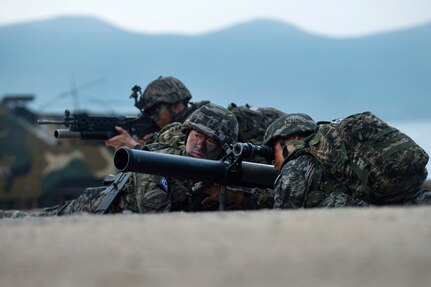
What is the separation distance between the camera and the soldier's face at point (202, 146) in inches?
263

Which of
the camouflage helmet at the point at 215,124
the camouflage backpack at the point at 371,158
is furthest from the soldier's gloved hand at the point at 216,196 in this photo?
the camouflage backpack at the point at 371,158

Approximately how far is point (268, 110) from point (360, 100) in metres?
45.7

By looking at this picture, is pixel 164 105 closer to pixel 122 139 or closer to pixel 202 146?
pixel 122 139

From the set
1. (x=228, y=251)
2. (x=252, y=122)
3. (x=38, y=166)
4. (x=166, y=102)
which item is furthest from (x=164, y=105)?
(x=38, y=166)

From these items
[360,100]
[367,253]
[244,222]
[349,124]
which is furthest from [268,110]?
[360,100]

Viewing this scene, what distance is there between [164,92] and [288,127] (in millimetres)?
3253

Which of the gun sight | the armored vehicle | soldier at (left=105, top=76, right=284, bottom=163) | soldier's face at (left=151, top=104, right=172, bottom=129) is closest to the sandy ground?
the gun sight

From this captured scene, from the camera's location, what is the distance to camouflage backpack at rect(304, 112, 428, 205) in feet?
18.2

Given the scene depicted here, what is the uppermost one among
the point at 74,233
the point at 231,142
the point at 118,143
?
the point at 74,233

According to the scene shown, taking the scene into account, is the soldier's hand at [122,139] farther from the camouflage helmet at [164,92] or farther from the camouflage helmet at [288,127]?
the camouflage helmet at [288,127]

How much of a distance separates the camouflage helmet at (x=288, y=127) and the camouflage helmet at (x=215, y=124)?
576 mm

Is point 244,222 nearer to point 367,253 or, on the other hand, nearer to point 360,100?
point 367,253

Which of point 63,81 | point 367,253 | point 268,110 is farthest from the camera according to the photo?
point 63,81

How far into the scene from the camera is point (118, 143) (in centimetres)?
963
